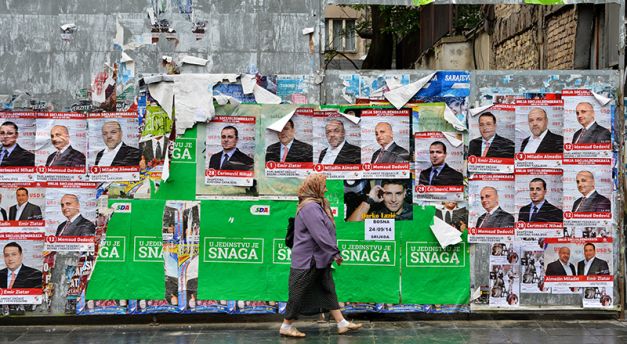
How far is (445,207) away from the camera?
27.4ft

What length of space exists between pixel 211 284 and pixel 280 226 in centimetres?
92

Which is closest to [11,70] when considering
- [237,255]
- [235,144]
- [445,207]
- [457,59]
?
[235,144]

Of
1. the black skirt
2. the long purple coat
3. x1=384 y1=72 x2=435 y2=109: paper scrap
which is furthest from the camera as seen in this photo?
x1=384 y1=72 x2=435 y2=109: paper scrap

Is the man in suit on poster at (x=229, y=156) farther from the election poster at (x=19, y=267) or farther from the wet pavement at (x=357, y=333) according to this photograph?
the election poster at (x=19, y=267)

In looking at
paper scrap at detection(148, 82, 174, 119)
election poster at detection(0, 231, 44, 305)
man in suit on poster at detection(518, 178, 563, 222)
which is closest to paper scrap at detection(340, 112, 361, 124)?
paper scrap at detection(148, 82, 174, 119)

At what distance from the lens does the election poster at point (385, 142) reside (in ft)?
27.3

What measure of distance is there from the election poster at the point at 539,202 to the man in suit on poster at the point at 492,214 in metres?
0.11

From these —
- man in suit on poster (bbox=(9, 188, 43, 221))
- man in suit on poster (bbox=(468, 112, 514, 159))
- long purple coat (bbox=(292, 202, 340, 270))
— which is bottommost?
long purple coat (bbox=(292, 202, 340, 270))

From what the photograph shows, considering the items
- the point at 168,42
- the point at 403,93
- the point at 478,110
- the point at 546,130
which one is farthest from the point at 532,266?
the point at 168,42

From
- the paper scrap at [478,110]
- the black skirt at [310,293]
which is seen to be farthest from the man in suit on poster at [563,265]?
the black skirt at [310,293]

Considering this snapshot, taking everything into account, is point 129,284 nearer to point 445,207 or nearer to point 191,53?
point 191,53

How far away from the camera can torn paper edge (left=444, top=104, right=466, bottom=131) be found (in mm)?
8258

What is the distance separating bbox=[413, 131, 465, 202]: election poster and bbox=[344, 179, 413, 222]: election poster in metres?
0.14

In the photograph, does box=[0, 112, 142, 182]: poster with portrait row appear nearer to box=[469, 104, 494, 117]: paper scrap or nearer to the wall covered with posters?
the wall covered with posters
